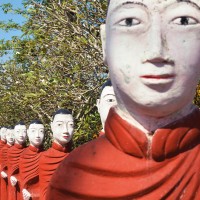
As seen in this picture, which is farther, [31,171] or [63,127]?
[31,171]

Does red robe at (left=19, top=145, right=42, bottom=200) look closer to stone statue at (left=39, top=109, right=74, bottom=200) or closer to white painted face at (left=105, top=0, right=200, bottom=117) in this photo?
stone statue at (left=39, top=109, right=74, bottom=200)

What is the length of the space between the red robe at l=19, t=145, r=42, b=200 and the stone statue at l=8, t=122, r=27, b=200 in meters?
0.95

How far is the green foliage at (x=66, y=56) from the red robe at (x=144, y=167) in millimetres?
4044

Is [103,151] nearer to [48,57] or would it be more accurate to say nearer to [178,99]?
[178,99]

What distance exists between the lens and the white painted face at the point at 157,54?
1652 millimetres

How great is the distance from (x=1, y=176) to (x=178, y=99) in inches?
298

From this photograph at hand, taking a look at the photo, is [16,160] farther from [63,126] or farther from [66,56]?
[63,126]

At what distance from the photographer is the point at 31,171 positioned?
6168 millimetres

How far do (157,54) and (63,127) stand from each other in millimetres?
3460

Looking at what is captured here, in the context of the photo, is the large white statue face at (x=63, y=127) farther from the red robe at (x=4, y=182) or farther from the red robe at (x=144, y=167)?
the red robe at (x=4, y=182)

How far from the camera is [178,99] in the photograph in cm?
169

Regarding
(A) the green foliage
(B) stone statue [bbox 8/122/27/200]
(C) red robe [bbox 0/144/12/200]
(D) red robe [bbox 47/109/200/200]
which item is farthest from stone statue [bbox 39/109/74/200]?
(C) red robe [bbox 0/144/12/200]

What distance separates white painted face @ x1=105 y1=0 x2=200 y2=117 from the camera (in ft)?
5.42

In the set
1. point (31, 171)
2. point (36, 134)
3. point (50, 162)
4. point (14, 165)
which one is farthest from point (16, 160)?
point (50, 162)
